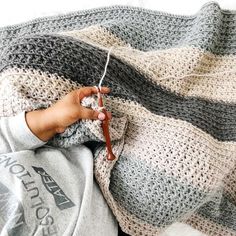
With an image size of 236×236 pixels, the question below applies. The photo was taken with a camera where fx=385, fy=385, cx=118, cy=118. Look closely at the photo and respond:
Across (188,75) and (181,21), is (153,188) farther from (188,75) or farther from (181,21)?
(181,21)

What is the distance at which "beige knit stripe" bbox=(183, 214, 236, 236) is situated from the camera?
0.84 metres

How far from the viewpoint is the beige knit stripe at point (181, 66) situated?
0.78 m

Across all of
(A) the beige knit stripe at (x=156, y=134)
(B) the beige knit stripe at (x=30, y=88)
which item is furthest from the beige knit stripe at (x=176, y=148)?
(B) the beige knit stripe at (x=30, y=88)

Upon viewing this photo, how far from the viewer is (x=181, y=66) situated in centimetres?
79

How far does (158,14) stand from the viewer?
0.89 metres

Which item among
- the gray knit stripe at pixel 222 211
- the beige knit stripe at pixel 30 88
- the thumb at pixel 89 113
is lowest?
the gray knit stripe at pixel 222 211

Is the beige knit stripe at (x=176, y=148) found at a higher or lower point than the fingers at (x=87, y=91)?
lower

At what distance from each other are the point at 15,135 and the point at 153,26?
1.31 ft

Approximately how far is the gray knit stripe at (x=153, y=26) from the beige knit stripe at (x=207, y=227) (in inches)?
14.5

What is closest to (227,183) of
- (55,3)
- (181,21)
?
(181,21)

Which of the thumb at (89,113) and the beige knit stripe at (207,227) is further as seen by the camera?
the beige knit stripe at (207,227)

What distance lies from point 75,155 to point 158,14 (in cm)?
38

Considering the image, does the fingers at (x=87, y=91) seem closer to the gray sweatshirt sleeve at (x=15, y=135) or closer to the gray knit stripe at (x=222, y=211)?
the gray sweatshirt sleeve at (x=15, y=135)

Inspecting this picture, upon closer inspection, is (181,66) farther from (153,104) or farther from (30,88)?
(30,88)
